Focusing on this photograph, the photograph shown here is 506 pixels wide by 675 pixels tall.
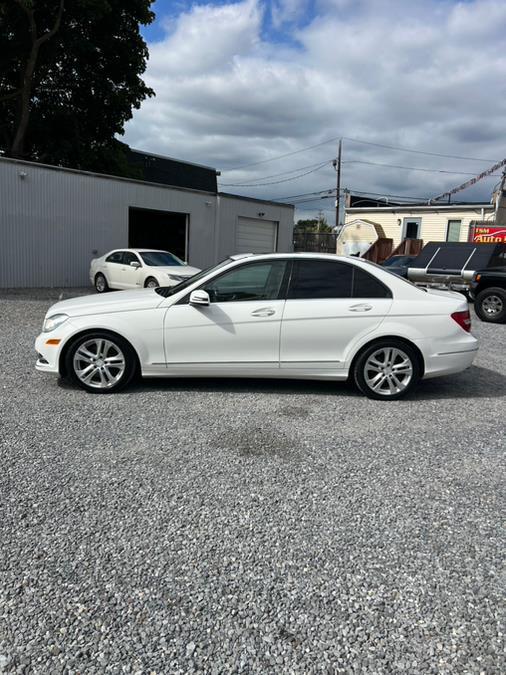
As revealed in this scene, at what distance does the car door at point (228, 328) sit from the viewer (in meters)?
5.12

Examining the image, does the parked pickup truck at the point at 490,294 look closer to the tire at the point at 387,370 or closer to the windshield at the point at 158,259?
the tire at the point at 387,370

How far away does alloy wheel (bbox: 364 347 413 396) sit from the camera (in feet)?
17.1

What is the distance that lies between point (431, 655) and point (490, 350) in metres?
7.05

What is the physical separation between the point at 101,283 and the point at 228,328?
1125 cm

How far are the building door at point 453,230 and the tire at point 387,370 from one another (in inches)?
1072

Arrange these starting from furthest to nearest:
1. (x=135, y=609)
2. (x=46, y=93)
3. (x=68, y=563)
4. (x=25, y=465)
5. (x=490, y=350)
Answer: (x=46, y=93) → (x=490, y=350) → (x=25, y=465) → (x=68, y=563) → (x=135, y=609)

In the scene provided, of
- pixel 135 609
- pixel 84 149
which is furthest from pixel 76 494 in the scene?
pixel 84 149

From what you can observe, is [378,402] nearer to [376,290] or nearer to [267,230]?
[376,290]

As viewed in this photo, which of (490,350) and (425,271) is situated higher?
(425,271)

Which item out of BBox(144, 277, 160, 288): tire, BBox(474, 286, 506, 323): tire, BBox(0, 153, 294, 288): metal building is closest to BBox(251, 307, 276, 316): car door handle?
BBox(474, 286, 506, 323): tire

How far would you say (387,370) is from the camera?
523cm

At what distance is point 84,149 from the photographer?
2294 cm

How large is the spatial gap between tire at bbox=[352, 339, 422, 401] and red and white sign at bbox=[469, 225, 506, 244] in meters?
18.4

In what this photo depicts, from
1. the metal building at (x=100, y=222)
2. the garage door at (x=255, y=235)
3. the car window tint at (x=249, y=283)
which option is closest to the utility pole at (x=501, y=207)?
the metal building at (x=100, y=222)
